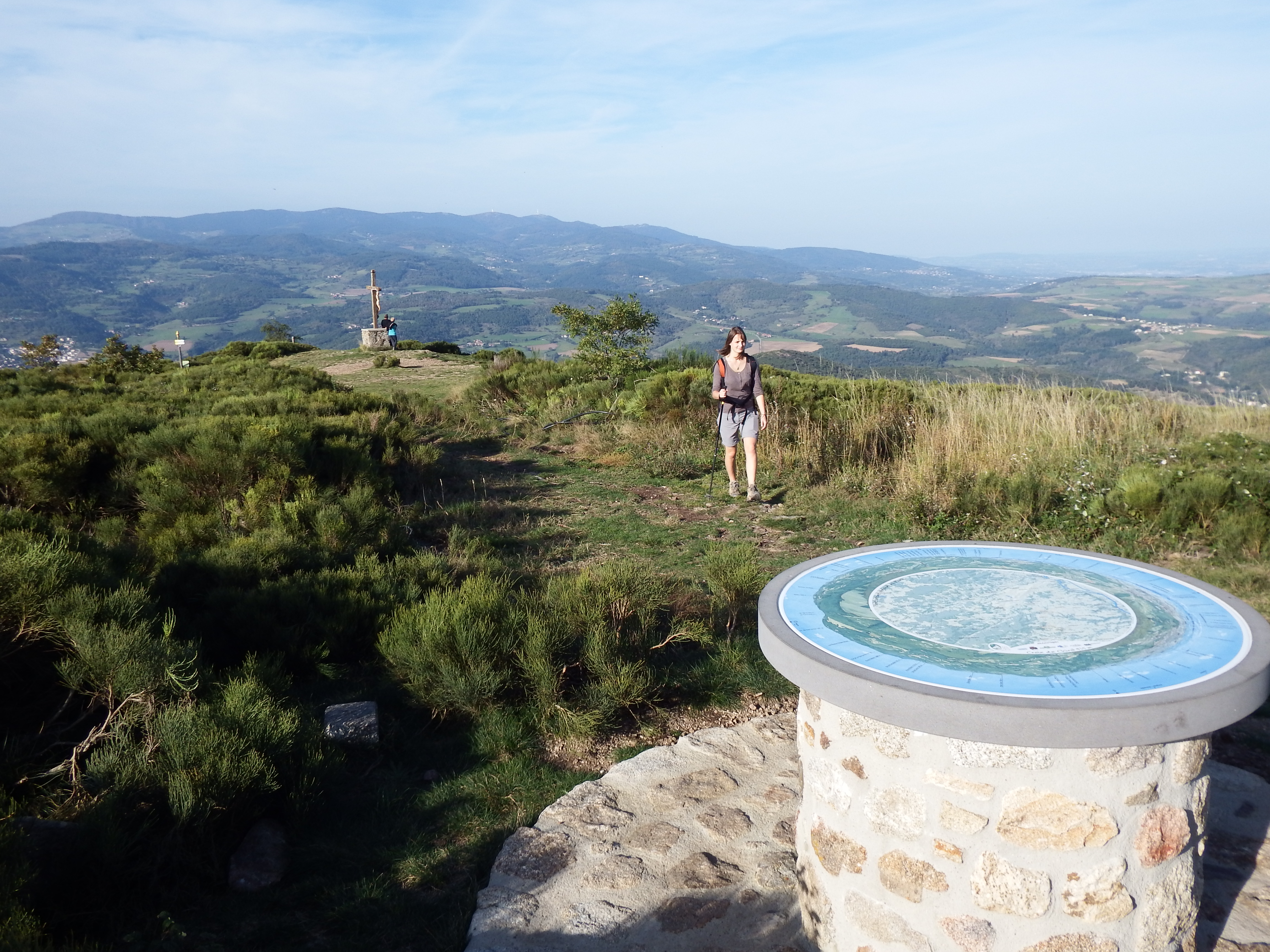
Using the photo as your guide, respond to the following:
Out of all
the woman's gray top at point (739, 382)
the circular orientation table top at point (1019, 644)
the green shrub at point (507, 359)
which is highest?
the woman's gray top at point (739, 382)

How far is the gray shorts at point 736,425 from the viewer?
8.10 m

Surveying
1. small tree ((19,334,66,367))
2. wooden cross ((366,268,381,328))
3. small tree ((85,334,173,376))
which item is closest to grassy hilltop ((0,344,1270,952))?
small tree ((85,334,173,376))

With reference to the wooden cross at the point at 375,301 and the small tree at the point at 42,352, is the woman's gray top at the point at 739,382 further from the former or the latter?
the small tree at the point at 42,352

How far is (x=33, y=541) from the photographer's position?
4098 mm

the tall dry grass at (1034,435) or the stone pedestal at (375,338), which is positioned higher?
the stone pedestal at (375,338)

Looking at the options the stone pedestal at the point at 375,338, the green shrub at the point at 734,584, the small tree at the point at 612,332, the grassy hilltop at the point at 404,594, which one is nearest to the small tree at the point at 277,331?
the stone pedestal at the point at 375,338

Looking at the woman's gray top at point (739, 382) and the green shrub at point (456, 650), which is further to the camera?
the woman's gray top at point (739, 382)

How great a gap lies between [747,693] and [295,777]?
2.33 meters

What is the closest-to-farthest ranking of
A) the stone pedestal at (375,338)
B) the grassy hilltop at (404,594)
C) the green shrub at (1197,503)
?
the grassy hilltop at (404,594) < the green shrub at (1197,503) < the stone pedestal at (375,338)

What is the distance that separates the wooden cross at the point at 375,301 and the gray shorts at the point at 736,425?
2044cm

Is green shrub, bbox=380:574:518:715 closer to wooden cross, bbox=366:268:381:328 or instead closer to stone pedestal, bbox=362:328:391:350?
wooden cross, bbox=366:268:381:328

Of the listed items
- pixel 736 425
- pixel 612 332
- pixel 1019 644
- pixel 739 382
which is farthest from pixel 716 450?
pixel 612 332

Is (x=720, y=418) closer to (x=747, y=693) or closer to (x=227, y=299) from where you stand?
(x=747, y=693)

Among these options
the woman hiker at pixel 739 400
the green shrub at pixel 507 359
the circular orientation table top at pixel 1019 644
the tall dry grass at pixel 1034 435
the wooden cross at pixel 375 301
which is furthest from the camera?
the wooden cross at pixel 375 301
